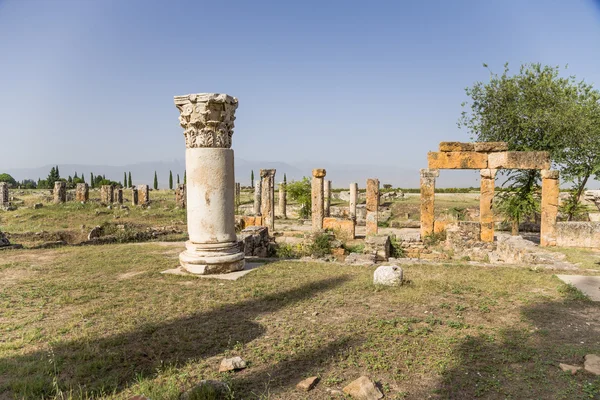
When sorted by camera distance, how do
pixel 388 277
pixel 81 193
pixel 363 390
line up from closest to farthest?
1. pixel 363 390
2. pixel 388 277
3. pixel 81 193

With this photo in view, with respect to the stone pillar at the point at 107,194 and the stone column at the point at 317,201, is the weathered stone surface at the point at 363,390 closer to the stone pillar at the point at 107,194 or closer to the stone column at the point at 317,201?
the stone column at the point at 317,201

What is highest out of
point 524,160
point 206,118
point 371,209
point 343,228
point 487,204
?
point 206,118

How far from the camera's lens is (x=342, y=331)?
480 centimetres

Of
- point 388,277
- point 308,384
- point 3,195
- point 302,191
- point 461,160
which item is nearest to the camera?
point 308,384

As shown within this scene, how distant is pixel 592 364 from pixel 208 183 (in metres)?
6.73

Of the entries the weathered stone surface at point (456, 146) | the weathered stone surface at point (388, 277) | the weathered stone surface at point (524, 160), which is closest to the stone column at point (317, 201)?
the weathered stone surface at point (456, 146)

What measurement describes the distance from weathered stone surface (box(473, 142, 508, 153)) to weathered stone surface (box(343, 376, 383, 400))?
544 inches

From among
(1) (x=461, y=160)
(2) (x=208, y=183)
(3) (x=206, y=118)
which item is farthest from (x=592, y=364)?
(1) (x=461, y=160)

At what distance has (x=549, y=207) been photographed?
47.4 ft

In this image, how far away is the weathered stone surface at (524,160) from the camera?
14711 mm

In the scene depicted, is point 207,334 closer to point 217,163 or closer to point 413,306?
point 413,306

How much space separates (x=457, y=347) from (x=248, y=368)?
7.81ft

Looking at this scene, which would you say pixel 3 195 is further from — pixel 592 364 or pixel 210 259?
pixel 592 364

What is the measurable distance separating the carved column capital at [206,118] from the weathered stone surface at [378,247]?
6496 mm
